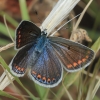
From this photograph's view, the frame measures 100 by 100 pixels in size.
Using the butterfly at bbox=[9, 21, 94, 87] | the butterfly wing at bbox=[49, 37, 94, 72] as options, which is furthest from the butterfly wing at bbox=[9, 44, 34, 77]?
the butterfly wing at bbox=[49, 37, 94, 72]

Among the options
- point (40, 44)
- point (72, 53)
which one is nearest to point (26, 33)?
point (40, 44)

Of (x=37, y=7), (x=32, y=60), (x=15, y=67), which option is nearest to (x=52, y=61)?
(x=32, y=60)

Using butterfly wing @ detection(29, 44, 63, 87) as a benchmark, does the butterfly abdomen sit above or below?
above

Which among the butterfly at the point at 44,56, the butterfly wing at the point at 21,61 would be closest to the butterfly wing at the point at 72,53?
the butterfly at the point at 44,56

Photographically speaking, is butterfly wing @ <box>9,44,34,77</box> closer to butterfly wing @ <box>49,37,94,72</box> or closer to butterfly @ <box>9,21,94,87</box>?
butterfly @ <box>9,21,94,87</box>

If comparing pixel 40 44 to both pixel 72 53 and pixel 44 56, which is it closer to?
pixel 44 56

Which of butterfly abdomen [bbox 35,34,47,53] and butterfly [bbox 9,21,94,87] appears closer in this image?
butterfly [bbox 9,21,94,87]

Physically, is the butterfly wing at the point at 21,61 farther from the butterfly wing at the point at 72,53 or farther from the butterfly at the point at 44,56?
the butterfly wing at the point at 72,53

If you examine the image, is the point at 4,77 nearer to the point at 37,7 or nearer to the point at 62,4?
the point at 62,4
